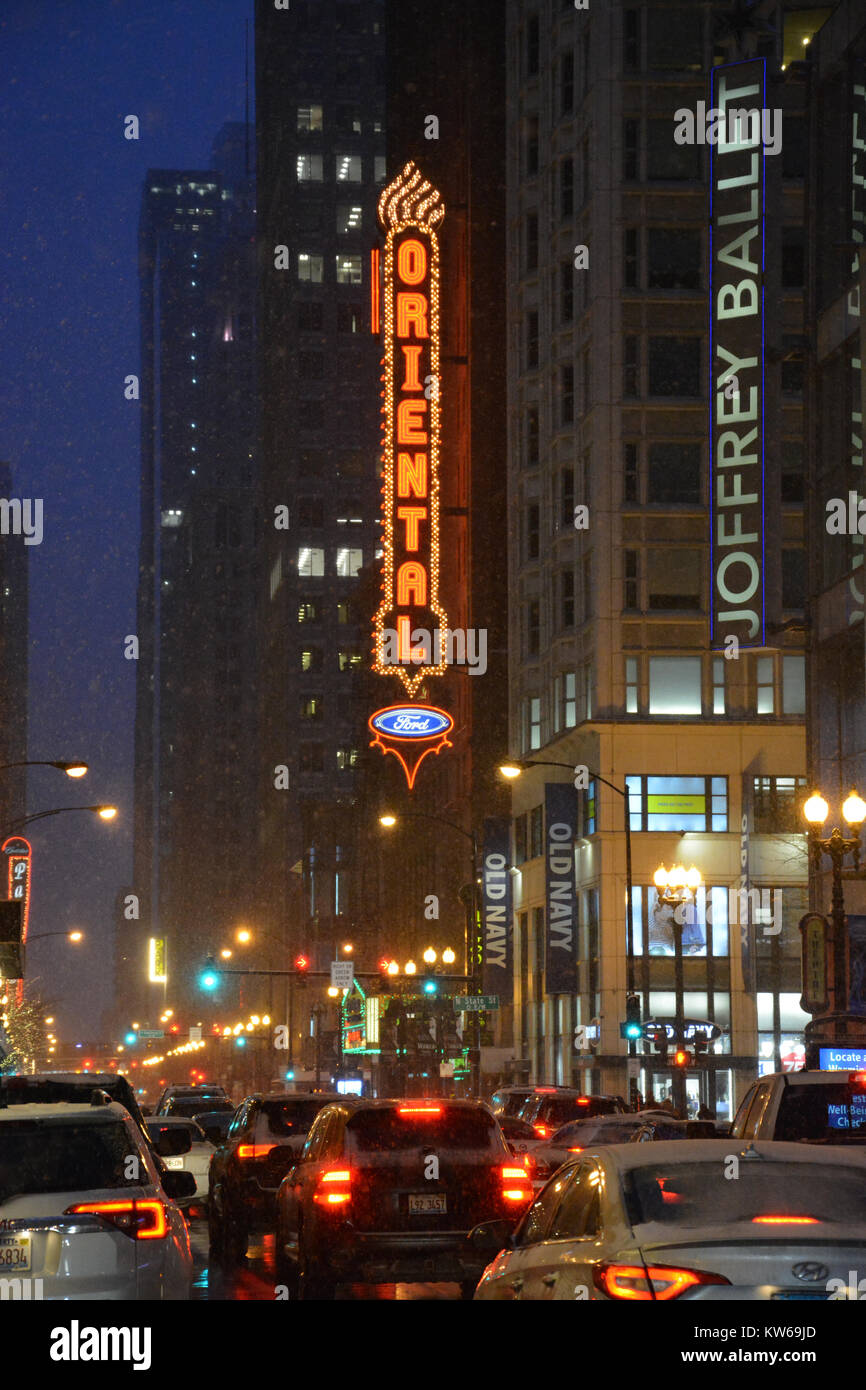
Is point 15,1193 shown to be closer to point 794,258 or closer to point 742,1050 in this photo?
point 742,1050

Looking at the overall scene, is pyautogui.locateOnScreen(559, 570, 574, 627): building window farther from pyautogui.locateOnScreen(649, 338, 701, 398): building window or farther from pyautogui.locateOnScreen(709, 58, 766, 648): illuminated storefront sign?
pyautogui.locateOnScreen(709, 58, 766, 648): illuminated storefront sign

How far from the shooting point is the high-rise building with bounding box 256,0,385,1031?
158250 mm

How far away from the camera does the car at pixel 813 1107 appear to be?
1848 centimetres

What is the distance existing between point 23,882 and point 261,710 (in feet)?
308

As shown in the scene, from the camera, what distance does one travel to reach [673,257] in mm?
63781

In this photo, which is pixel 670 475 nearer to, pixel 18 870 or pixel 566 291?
pixel 566 291

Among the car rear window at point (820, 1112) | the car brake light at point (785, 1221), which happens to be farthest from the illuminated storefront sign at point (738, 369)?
the car brake light at point (785, 1221)

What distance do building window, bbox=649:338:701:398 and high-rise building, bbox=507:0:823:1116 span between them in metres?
0.07

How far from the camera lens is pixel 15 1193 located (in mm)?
10367

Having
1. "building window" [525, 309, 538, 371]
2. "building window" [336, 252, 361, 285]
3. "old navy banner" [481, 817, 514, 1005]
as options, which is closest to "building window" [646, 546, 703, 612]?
"building window" [525, 309, 538, 371]

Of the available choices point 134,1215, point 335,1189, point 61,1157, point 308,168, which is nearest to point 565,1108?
point 335,1189

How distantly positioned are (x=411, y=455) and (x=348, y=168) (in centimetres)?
10928

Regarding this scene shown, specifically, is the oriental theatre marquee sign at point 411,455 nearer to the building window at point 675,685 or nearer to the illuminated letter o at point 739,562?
the building window at point 675,685
